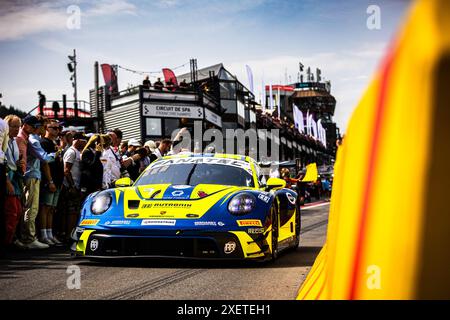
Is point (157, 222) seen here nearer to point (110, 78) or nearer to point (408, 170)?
point (408, 170)

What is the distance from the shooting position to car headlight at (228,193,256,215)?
725cm

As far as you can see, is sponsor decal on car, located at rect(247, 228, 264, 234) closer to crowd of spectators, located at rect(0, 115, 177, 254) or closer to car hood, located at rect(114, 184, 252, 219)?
car hood, located at rect(114, 184, 252, 219)

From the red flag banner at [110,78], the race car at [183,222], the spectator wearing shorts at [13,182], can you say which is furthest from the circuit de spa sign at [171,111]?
the race car at [183,222]

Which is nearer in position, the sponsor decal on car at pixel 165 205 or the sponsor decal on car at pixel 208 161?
the sponsor decal on car at pixel 165 205

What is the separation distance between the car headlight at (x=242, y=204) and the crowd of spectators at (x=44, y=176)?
2.95 m

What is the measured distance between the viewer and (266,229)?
7.29 metres

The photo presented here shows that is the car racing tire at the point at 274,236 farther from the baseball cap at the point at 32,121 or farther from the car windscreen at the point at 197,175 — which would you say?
the baseball cap at the point at 32,121

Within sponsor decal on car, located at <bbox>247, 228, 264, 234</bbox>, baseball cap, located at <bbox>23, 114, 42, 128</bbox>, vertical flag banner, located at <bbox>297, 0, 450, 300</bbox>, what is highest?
baseball cap, located at <bbox>23, 114, 42, 128</bbox>

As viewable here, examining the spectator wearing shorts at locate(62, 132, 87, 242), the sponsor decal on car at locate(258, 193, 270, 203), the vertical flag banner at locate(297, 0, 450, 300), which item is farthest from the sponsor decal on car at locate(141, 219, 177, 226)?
the vertical flag banner at locate(297, 0, 450, 300)

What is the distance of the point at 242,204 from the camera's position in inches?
289

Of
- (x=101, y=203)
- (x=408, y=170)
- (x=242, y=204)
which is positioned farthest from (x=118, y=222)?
(x=408, y=170)

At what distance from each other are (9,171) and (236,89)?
3424 centimetres

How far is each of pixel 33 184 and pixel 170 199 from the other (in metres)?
3.16

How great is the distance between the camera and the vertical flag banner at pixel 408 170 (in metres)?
0.90
